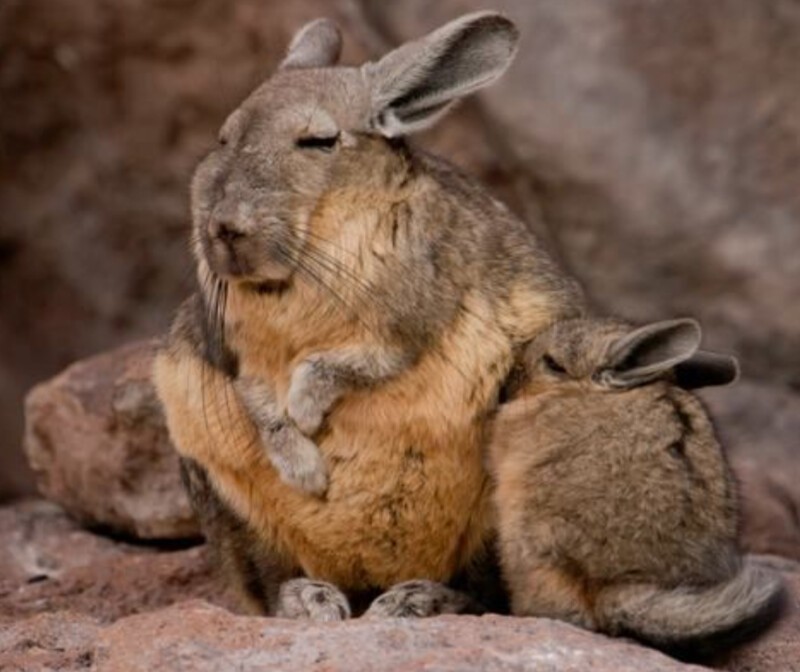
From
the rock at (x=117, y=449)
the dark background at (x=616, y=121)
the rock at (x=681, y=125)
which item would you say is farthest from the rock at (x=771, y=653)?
the rock at (x=681, y=125)

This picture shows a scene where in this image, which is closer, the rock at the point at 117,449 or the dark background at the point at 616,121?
the rock at the point at 117,449

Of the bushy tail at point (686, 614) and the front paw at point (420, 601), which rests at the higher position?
the bushy tail at point (686, 614)

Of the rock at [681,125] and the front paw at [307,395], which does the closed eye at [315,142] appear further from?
the rock at [681,125]

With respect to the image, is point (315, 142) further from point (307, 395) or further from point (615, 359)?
point (615, 359)

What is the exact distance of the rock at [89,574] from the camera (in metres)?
8.04

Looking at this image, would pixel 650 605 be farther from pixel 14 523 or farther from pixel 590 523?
pixel 14 523

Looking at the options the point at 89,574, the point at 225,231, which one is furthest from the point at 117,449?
the point at 225,231

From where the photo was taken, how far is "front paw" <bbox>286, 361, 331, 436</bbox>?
6809mm

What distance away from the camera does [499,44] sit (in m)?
7.01

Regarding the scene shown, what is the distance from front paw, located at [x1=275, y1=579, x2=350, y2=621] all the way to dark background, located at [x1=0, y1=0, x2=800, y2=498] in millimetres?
3438

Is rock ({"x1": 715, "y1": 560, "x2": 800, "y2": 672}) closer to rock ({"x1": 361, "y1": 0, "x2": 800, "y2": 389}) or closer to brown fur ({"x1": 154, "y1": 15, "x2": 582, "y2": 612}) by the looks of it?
brown fur ({"x1": 154, "y1": 15, "x2": 582, "y2": 612})

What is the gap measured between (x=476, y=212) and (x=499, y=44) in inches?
21.0

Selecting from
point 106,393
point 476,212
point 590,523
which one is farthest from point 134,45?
point 590,523

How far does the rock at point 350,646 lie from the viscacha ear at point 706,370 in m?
1.00
